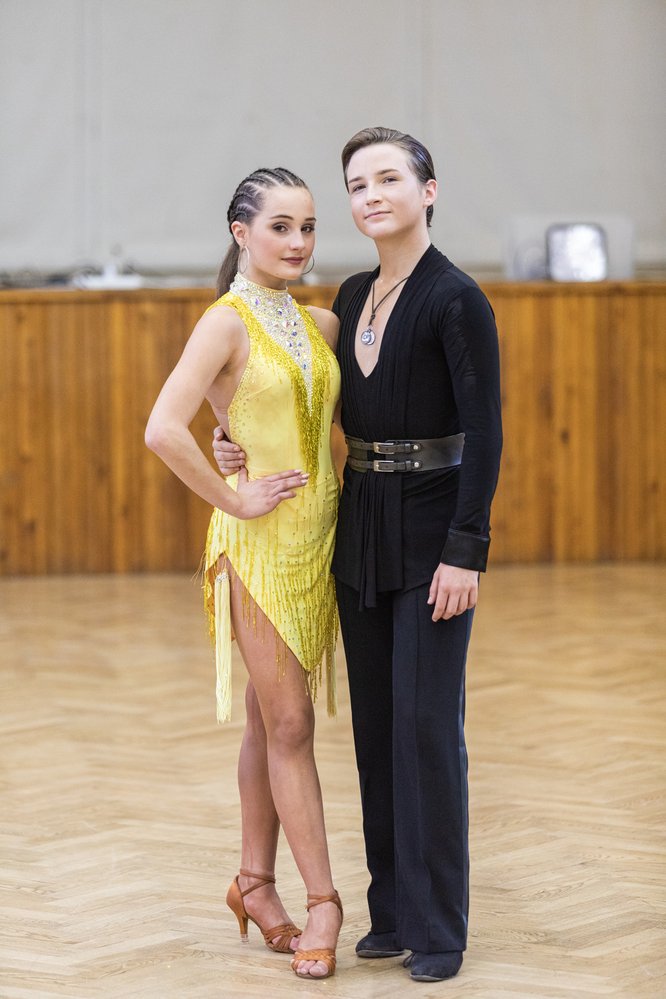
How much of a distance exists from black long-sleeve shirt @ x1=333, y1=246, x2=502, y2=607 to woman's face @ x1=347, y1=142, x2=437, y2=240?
0.32 feet

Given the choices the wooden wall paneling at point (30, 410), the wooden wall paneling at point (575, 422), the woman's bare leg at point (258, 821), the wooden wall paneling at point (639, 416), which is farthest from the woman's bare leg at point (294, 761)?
the wooden wall paneling at point (639, 416)

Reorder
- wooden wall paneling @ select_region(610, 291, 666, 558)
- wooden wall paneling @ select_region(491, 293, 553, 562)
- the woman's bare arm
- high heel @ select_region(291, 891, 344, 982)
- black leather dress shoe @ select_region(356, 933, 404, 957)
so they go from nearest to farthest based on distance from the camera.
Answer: the woman's bare arm < high heel @ select_region(291, 891, 344, 982) < black leather dress shoe @ select_region(356, 933, 404, 957) < wooden wall paneling @ select_region(491, 293, 553, 562) < wooden wall paneling @ select_region(610, 291, 666, 558)

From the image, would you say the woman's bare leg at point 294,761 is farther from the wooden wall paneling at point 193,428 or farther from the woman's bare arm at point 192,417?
the wooden wall paneling at point 193,428

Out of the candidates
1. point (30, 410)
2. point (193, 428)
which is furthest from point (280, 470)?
point (30, 410)

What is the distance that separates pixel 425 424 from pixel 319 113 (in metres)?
6.20

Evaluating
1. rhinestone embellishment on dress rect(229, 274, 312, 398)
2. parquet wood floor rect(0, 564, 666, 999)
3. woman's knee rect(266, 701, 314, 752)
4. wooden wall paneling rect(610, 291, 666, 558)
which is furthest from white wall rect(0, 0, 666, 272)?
woman's knee rect(266, 701, 314, 752)

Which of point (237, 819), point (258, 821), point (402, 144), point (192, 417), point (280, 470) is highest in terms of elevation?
point (402, 144)

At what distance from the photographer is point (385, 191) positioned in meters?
2.53

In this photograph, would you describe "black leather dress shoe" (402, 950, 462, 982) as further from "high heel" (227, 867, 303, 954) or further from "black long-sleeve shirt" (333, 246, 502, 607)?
"black long-sleeve shirt" (333, 246, 502, 607)

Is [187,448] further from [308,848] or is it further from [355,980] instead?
[355,980]

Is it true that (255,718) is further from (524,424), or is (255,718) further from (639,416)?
(639,416)

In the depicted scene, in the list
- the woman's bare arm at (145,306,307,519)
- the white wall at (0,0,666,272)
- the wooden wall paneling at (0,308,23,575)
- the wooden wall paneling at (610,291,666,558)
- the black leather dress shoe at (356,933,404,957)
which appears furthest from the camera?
the white wall at (0,0,666,272)

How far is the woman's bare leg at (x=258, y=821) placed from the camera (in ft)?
8.95

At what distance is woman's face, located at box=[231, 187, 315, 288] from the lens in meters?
2.58
